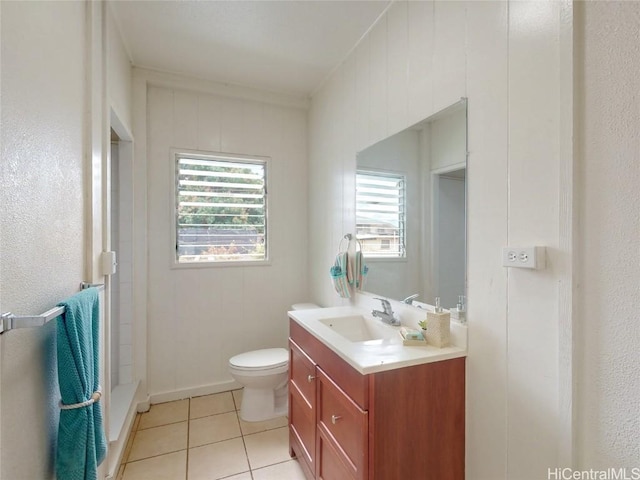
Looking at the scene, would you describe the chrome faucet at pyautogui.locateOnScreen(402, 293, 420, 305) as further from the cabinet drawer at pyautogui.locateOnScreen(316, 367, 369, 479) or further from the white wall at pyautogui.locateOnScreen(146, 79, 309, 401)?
the white wall at pyautogui.locateOnScreen(146, 79, 309, 401)

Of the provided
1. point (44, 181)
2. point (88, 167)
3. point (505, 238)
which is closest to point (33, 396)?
point (44, 181)

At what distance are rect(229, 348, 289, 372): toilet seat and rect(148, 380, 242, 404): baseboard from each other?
0.58 m

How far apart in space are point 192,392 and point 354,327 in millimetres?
1659

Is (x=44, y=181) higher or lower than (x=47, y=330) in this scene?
higher

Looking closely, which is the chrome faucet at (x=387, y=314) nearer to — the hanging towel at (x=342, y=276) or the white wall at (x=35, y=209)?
the hanging towel at (x=342, y=276)

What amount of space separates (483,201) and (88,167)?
5.45 feet

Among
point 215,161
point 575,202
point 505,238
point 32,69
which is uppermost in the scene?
point 215,161

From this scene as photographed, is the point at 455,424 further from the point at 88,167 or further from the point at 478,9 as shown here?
the point at 88,167

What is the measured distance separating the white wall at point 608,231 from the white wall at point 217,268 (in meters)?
2.28

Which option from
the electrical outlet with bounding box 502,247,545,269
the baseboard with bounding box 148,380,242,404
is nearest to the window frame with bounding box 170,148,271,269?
the baseboard with bounding box 148,380,242,404

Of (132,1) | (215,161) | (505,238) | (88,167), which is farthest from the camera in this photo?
(215,161)

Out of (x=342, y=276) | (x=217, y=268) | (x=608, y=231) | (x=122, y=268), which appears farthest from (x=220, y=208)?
(x=608, y=231)

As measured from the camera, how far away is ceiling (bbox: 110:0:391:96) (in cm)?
176

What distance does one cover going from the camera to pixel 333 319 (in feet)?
6.07
